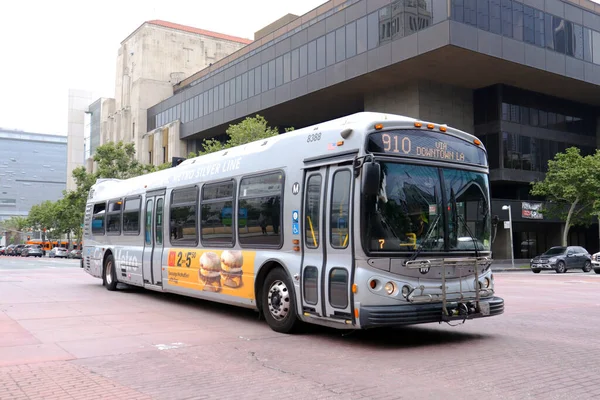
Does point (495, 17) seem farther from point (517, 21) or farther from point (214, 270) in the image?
point (214, 270)

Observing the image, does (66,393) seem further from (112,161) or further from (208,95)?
(208,95)

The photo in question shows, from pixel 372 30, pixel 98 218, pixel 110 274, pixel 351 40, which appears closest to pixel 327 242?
pixel 110 274

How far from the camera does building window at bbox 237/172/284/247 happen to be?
9.66 meters

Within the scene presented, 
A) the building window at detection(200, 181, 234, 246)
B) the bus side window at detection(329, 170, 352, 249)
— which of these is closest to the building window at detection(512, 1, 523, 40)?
the building window at detection(200, 181, 234, 246)

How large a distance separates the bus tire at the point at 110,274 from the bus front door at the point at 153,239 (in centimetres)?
265

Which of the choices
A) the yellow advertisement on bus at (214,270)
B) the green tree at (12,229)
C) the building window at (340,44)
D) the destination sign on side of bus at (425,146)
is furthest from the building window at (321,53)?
the green tree at (12,229)

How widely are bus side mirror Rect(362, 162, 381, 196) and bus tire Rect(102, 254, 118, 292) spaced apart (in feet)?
35.7

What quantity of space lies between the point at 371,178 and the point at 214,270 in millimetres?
4710

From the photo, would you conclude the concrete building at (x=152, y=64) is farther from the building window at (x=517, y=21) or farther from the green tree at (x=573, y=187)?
the green tree at (x=573, y=187)

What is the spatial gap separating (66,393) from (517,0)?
43.0m

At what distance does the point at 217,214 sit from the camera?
11398 millimetres

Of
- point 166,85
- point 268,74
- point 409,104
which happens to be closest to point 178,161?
point 409,104

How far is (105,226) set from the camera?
1727 centimetres

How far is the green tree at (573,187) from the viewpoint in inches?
1622
